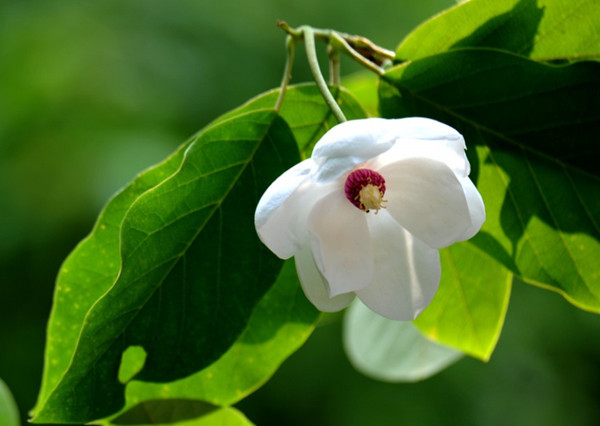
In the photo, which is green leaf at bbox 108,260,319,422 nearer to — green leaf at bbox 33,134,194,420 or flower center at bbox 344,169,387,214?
green leaf at bbox 33,134,194,420

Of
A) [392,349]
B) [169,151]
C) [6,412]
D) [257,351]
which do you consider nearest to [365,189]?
[257,351]

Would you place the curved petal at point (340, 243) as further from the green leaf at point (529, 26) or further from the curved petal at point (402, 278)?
the green leaf at point (529, 26)

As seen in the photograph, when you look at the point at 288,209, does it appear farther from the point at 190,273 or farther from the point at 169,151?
the point at 169,151

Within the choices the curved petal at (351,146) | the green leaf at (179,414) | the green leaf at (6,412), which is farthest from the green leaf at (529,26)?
the green leaf at (6,412)

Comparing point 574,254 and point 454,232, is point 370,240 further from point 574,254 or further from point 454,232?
point 574,254

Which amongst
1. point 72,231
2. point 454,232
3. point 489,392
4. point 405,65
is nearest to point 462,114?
point 405,65

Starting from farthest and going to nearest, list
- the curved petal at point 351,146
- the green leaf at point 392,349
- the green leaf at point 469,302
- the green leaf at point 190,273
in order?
1. the green leaf at point 392,349
2. the green leaf at point 469,302
3. the green leaf at point 190,273
4. the curved petal at point 351,146
